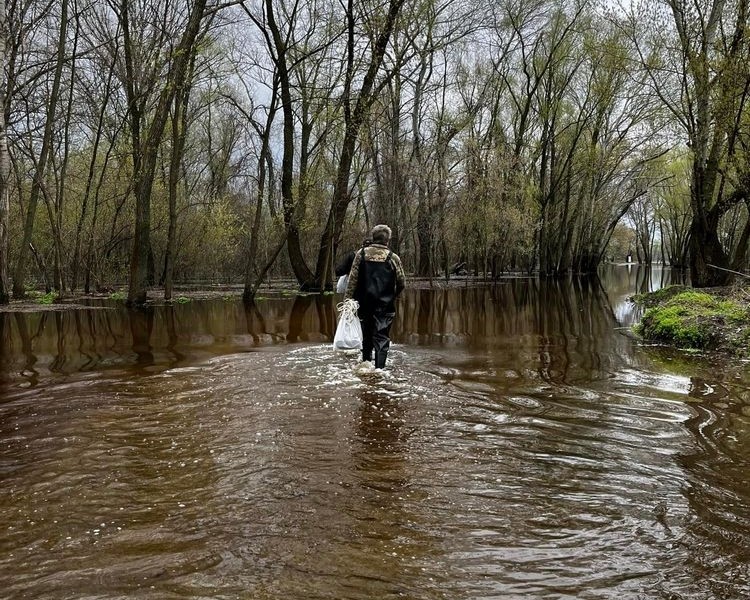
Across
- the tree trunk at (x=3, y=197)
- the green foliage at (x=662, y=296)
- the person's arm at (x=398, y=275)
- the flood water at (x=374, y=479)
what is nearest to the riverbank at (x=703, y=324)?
the flood water at (x=374, y=479)

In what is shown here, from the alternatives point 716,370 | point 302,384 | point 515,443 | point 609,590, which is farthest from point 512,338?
point 609,590

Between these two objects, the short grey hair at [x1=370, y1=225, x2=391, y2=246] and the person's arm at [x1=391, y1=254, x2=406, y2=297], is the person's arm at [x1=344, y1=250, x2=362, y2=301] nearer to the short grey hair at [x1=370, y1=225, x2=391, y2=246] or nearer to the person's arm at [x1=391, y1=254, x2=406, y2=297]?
the short grey hair at [x1=370, y1=225, x2=391, y2=246]

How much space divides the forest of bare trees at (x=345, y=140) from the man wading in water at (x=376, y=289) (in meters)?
7.72

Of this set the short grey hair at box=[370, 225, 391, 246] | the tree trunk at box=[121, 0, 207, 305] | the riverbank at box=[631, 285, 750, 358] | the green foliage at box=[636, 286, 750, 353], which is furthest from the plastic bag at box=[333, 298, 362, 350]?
the tree trunk at box=[121, 0, 207, 305]

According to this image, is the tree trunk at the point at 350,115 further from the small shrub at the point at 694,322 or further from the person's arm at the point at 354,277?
the person's arm at the point at 354,277

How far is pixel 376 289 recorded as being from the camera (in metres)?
7.67

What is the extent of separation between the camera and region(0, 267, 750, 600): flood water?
2.65m

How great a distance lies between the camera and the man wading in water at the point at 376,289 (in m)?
7.64

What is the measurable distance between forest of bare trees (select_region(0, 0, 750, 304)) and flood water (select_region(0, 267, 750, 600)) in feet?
26.6

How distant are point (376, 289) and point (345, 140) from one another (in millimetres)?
14145

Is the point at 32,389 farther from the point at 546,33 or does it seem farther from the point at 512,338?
the point at 546,33

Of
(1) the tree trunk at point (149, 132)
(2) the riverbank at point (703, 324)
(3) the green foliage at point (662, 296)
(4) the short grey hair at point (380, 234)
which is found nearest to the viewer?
(4) the short grey hair at point (380, 234)

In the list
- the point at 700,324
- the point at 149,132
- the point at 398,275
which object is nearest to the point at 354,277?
the point at 398,275

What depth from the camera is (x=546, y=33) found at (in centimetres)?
3438
